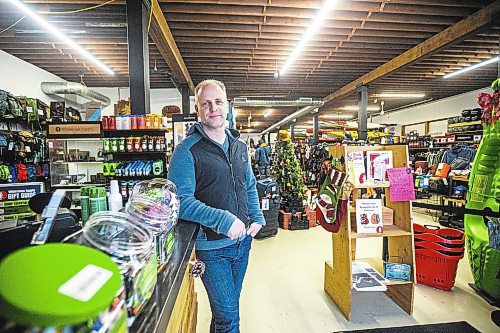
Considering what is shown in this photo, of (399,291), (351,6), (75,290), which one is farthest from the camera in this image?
(351,6)

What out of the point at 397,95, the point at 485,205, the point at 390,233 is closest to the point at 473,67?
the point at 397,95

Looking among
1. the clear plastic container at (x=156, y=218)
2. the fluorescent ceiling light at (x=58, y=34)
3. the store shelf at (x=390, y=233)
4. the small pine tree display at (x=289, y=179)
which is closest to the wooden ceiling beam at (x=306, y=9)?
the fluorescent ceiling light at (x=58, y=34)

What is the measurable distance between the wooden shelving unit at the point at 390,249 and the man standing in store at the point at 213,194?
142 centimetres

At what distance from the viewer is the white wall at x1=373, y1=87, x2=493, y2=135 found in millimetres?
12086

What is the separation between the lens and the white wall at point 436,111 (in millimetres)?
12086

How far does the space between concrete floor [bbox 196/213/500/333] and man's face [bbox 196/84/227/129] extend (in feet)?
6.32

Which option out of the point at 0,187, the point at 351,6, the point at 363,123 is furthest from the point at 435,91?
the point at 0,187

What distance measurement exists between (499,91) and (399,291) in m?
2.26

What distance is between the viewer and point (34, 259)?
0.48 m

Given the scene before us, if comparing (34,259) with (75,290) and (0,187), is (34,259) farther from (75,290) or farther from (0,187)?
(0,187)

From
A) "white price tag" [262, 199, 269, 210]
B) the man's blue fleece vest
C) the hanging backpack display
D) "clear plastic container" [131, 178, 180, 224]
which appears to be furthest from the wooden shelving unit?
the hanging backpack display

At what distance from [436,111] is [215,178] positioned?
15.4 m

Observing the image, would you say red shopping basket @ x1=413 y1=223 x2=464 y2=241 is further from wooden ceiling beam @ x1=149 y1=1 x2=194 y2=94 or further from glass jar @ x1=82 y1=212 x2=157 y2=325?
wooden ceiling beam @ x1=149 y1=1 x2=194 y2=94

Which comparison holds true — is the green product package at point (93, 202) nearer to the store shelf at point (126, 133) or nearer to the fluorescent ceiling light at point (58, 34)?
the store shelf at point (126, 133)
